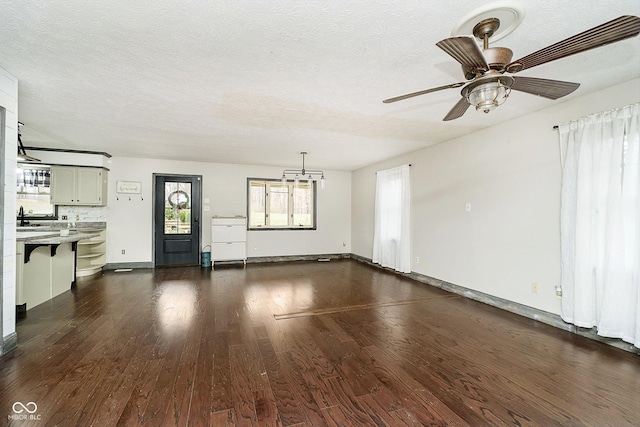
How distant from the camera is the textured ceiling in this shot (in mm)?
1653

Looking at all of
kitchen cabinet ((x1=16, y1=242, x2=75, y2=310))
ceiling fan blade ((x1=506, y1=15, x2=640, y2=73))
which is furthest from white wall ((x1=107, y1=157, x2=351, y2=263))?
ceiling fan blade ((x1=506, y1=15, x2=640, y2=73))

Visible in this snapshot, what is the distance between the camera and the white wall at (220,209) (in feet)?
19.6

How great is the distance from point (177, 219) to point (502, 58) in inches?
259

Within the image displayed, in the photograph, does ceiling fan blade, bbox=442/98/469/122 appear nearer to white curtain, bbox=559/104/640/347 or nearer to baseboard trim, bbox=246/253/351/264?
white curtain, bbox=559/104/640/347

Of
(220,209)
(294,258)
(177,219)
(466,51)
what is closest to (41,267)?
(177,219)

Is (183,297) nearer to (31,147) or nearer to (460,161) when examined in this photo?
(31,147)

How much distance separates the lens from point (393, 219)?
228 inches

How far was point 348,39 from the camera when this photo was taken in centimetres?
190

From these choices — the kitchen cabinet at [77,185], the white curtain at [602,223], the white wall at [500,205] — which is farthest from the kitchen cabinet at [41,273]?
the white curtain at [602,223]

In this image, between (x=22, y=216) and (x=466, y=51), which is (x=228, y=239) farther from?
(x=466, y=51)

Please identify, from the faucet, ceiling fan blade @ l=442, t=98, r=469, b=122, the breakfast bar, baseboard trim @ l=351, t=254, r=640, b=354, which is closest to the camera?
ceiling fan blade @ l=442, t=98, r=469, b=122

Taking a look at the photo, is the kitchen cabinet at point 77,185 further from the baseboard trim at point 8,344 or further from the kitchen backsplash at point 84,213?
the baseboard trim at point 8,344

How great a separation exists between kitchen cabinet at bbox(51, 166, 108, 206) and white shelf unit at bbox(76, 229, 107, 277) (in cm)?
67

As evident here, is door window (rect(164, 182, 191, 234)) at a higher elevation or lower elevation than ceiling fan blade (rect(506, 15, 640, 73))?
lower
